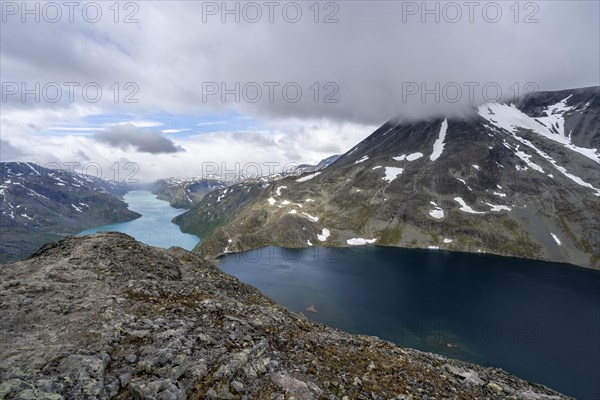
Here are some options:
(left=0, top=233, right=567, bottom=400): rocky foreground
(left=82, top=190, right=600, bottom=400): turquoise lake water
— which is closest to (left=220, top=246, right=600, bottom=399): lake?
(left=82, top=190, right=600, bottom=400): turquoise lake water

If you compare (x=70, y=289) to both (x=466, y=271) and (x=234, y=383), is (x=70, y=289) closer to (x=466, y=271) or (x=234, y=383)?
(x=234, y=383)

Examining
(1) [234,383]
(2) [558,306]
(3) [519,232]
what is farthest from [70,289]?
(3) [519,232]

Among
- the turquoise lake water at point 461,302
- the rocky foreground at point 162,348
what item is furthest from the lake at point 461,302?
the rocky foreground at point 162,348

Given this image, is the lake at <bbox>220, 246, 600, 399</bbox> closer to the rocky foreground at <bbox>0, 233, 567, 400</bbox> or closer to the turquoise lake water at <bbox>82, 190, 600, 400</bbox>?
the turquoise lake water at <bbox>82, 190, 600, 400</bbox>

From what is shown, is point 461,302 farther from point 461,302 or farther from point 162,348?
point 162,348

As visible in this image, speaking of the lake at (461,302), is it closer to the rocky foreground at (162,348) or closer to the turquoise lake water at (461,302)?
the turquoise lake water at (461,302)

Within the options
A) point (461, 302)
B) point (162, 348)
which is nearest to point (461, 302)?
point (461, 302)
